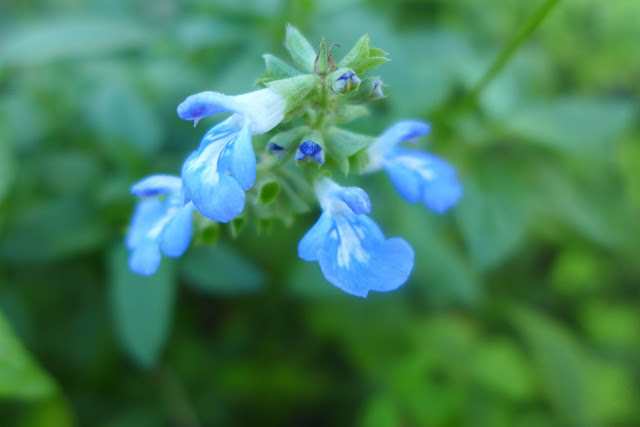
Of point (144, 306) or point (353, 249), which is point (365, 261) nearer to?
point (353, 249)

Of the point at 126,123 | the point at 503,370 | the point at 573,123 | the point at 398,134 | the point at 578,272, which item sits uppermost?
the point at 126,123

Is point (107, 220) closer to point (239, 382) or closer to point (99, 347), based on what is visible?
point (99, 347)

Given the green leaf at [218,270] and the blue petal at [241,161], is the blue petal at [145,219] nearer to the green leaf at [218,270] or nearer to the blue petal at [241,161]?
the blue petal at [241,161]

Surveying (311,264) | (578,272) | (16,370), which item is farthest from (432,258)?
(16,370)

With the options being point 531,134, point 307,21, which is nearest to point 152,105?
point 307,21

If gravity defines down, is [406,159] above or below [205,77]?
Answer: below

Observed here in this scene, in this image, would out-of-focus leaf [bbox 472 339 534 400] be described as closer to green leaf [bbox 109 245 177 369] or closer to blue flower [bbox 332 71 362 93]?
green leaf [bbox 109 245 177 369]

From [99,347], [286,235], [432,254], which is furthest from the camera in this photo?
[286,235]

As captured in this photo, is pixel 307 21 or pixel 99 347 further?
pixel 99 347
